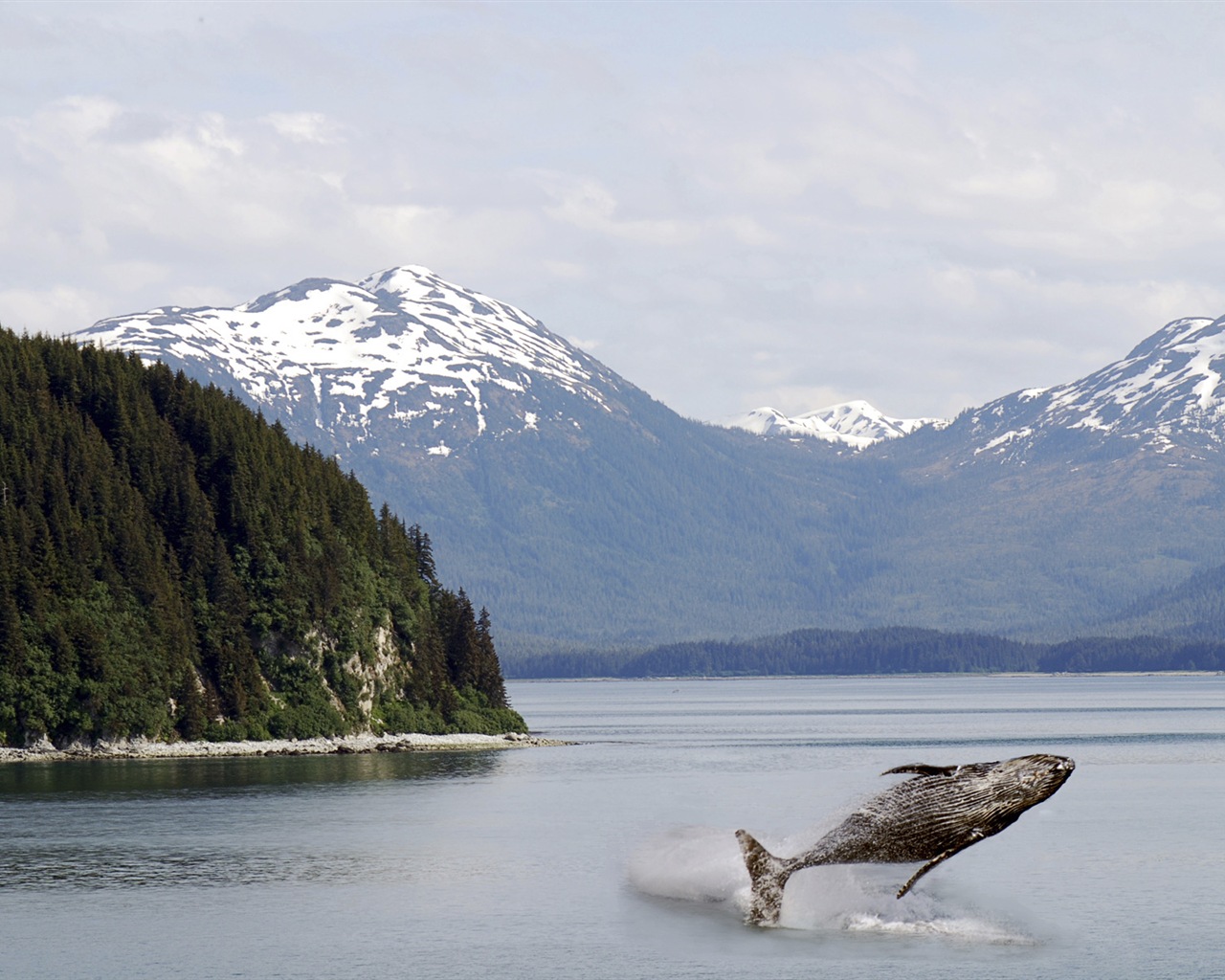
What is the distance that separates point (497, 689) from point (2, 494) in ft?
191

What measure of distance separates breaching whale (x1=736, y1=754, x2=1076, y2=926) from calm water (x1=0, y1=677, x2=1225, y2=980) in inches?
91.6

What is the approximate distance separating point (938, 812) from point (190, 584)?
119m

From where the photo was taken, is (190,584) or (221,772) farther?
(190,584)

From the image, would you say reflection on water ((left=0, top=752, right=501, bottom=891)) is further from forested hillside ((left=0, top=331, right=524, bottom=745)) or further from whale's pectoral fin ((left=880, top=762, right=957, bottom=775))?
whale's pectoral fin ((left=880, top=762, right=957, bottom=775))

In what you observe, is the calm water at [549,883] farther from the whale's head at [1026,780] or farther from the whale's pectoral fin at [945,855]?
the whale's head at [1026,780]

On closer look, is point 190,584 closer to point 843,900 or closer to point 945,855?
point 843,900

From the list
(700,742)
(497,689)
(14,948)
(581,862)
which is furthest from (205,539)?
(14,948)

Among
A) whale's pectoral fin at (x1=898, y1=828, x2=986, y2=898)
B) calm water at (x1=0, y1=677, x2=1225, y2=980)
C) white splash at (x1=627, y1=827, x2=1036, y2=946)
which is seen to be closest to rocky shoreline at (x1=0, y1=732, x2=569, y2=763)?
calm water at (x1=0, y1=677, x2=1225, y2=980)

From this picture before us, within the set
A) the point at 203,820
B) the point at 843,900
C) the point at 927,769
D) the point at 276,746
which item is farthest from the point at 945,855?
the point at 276,746

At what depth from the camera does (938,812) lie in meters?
52.2

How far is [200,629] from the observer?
158500 millimetres

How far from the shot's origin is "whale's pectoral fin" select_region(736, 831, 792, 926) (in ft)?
189

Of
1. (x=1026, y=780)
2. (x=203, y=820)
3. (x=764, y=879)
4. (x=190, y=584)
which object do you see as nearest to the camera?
(x=1026, y=780)

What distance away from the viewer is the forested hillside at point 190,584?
145000mm
